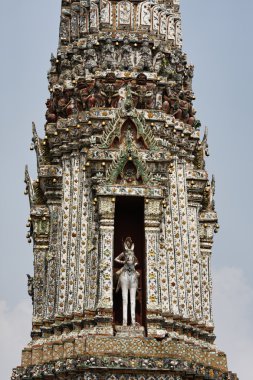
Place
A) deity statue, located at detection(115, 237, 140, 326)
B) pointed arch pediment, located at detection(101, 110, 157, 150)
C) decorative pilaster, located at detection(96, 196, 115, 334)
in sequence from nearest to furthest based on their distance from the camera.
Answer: decorative pilaster, located at detection(96, 196, 115, 334) → deity statue, located at detection(115, 237, 140, 326) → pointed arch pediment, located at detection(101, 110, 157, 150)

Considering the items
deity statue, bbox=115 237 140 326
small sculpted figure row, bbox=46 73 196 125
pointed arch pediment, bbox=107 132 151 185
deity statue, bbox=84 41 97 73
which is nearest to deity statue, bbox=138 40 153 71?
small sculpted figure row, bbox=46 73 196 125

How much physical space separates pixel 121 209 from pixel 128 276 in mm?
2050

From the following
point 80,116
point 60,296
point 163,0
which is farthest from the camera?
point 163,0

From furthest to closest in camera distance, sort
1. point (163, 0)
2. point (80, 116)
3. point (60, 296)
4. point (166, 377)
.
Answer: point (163, 0)
point (80, 116)
point (60, 296)
point (166, 377)

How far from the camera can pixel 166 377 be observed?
74.7 ft

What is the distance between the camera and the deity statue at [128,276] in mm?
23766

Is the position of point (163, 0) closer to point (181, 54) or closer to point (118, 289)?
point (181, 54)

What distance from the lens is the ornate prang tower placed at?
23.4 m

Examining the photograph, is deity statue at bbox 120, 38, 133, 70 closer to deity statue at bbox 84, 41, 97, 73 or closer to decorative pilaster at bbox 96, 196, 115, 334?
deity statue at bbox 84, 41, 97, 73

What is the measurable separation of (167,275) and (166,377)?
268 centimetres

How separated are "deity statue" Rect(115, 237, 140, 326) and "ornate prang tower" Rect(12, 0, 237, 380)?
33mm

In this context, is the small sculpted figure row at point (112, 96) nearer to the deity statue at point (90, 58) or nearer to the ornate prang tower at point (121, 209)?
the ornate prang tower at point (121, 209)

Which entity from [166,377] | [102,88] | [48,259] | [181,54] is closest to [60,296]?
[48,259]

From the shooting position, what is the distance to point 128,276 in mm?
23984
